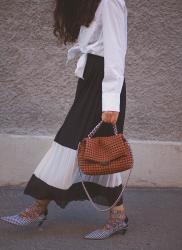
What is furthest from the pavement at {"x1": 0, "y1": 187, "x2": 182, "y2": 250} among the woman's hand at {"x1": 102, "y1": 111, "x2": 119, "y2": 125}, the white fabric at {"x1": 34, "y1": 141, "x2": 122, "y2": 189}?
the woman's hand at {"x1": 102, "y1": 111, "x2": 119, "y2": 125}

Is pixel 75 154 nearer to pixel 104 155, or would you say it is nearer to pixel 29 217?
pixel 104 155

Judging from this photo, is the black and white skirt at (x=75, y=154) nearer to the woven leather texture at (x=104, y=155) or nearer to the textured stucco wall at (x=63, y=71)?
the woven leather texture at (x=104, y=155)

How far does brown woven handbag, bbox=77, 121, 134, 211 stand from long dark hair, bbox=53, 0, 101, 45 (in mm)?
691

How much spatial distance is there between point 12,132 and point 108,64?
5.93 ft

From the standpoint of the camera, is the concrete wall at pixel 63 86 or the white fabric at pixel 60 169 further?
the concrete wall at pixel 63 86

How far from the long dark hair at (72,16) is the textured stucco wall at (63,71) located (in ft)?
3.90

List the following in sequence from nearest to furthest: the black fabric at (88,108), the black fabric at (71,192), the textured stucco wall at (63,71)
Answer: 1. the black fabric at (88,108)
2. the black fabric at (71,192)
3. the textured stucco wall at (63,71)

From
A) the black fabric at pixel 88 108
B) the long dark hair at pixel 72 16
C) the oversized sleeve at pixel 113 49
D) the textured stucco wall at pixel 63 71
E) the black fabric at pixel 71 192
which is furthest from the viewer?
the textured stucco wall at pixel 63 71

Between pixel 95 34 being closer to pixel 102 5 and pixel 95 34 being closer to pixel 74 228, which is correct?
→ pixel 102 5

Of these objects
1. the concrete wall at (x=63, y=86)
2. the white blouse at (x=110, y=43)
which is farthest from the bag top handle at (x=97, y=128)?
the concrete wall at (x=63, y=86)

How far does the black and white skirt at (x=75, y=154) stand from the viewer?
12.0 ft

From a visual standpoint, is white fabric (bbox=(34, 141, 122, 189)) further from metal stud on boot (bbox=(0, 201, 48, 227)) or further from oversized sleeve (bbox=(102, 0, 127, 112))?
oversized sleeve (bbox=(102, 0, 127, 112))

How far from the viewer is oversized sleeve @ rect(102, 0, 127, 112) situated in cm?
339

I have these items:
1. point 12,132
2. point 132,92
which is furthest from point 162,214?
point 12,132
